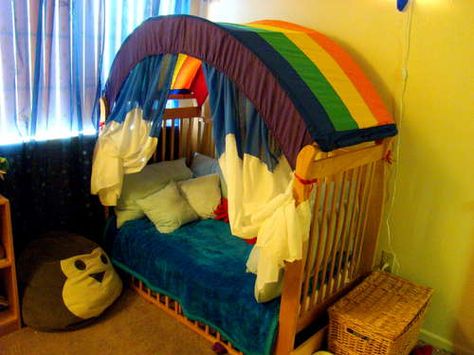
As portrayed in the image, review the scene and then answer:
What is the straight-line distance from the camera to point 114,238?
2781 millimetres

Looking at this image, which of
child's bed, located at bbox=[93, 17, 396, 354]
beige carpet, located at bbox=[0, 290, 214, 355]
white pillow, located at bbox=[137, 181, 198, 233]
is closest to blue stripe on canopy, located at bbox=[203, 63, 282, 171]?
child's bed, located at bbox=[93, 17, 396, 354]

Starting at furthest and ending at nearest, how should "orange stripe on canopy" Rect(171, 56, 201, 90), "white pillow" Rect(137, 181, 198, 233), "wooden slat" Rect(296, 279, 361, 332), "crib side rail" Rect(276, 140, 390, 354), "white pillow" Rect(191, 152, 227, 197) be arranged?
1. "white pillow" Rect(191, 152, 227, 197)
2. "orange stripe on canopy" Rect(171, 56, 201, 90)
3. "white pillow" Rect(137, 181, 198, 233)
4. "wooden slat" Rect(296, 279, 361, 332)
5. "crib side rail" Rect(276, 140, 390, 354)

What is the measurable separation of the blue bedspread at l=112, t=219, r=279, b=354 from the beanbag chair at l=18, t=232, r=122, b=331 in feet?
0.75

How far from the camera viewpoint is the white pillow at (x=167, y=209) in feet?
8.89

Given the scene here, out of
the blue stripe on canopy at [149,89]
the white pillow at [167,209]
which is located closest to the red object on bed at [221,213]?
the white pillow at [167,209]

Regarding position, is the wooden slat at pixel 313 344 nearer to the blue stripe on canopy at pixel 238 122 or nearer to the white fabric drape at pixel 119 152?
the blue stripe on canopy at pixel 238 122

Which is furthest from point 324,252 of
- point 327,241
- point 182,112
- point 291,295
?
point 182,112

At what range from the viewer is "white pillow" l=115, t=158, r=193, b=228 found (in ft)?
9.22

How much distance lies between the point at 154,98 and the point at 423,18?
1533 mm

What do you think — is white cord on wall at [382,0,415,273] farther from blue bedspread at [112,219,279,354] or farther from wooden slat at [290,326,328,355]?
blue bedspread at [112,219,279,354]

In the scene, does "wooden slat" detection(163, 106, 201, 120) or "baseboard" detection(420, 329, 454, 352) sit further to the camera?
"wooden slat" detection(163, 106, 201, 120)

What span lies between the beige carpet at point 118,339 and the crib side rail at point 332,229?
628 mm

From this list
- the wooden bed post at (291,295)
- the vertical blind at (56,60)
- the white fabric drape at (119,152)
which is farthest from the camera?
the white fabric drape at (119,152)

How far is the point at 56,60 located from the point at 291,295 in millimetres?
1882
